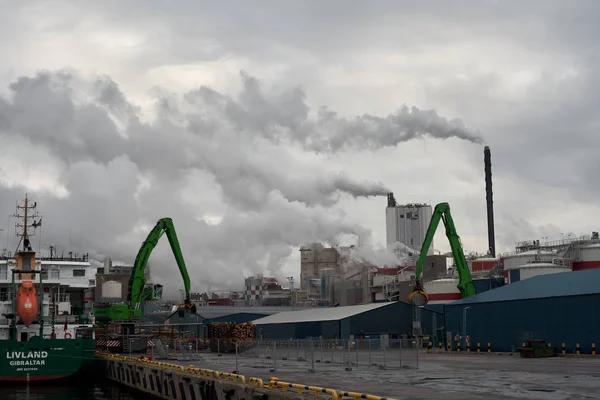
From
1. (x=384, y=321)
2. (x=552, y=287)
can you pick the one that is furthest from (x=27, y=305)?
(x=552, y=287)

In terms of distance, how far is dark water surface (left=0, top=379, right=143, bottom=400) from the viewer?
146 ft

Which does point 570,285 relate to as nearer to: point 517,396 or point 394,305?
point 394,305

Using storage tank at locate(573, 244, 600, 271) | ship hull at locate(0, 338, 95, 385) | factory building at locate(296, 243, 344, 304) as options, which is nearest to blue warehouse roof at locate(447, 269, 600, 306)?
storage tank at locate(573, 244, 600, 271)

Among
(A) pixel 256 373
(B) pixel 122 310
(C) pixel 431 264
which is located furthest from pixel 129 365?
(C) pixel 431 264

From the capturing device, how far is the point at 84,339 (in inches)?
2173

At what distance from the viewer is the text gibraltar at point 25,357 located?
5119cm

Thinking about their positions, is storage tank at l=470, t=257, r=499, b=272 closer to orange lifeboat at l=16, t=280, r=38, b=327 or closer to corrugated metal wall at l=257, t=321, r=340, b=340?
corrugated metal wall at l=257, t=321, r=340, b=340

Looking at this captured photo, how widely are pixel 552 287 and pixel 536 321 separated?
6.89 metres

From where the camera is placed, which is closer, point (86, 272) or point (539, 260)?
point (86, 272)

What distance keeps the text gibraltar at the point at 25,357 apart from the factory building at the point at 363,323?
35368mm

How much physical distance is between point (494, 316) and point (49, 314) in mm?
37155

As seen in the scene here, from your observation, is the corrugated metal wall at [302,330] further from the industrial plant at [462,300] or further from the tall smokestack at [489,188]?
the tall smokestack at [489,188]

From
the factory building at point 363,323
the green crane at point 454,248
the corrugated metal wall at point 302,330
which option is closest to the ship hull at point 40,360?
the corrugated metal wall at point 302,330

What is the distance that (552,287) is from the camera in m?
66.6
